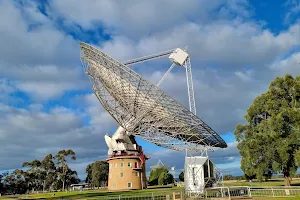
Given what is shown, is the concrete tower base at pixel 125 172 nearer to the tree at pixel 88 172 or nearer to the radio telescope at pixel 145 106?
the radio telescope at pixel 145 106

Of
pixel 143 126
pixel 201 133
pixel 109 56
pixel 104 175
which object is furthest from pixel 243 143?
pixel 104 175

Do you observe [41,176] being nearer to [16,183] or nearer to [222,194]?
[16,183]

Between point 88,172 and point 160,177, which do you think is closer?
point 160,177

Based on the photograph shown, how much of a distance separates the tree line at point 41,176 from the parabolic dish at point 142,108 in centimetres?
5146

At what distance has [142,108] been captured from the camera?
3416 centimetres

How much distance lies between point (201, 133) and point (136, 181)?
845 inches

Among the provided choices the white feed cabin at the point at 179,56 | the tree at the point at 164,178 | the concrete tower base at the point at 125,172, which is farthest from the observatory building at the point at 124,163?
the tree at the point at 164,178

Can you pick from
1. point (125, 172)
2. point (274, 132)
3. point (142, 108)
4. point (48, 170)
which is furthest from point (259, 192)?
point (48, 170)

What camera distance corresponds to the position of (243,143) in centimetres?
3894

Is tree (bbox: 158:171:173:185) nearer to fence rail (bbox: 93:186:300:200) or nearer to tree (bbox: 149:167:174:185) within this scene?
tree (bbox: 149:167:174:185)

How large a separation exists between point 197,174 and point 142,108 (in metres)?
10.7

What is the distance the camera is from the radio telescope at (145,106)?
95.9 feet

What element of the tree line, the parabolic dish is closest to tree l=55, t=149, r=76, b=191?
the tree line

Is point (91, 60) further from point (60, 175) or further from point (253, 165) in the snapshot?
point (60, 175)
